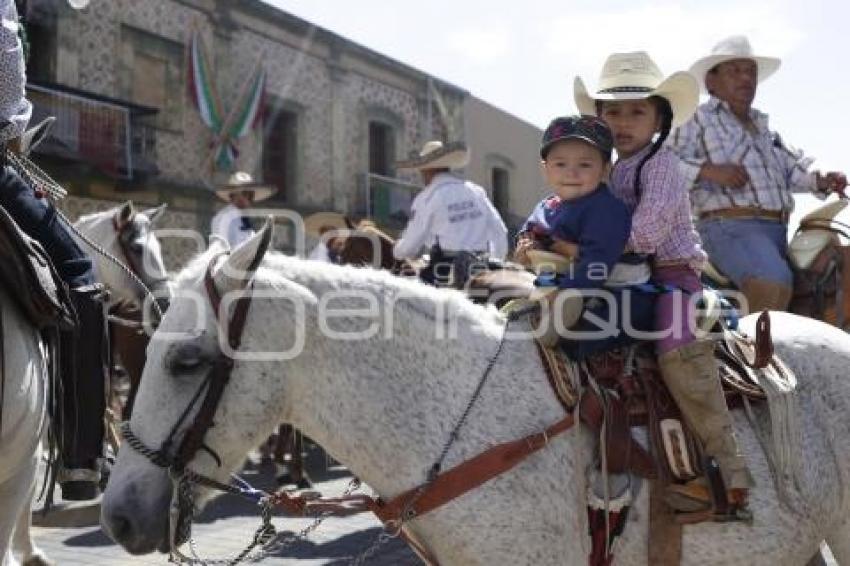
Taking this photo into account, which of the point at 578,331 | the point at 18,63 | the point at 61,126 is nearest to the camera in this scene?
the point at 578,331

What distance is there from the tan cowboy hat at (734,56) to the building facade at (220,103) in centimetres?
1401

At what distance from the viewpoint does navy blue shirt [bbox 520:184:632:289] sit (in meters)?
2.79

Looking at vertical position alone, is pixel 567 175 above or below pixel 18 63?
below

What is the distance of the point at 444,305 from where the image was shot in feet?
9.32

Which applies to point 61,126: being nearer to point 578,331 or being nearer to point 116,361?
point 116,361

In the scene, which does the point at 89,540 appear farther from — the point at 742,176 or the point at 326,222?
the point at 742,176

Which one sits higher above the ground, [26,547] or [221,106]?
[221,106]

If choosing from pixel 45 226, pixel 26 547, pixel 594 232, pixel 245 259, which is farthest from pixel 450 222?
pixel 245 259

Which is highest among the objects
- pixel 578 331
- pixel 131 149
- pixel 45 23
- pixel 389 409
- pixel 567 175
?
pixel 45 23

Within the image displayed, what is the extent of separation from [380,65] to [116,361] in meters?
18.2

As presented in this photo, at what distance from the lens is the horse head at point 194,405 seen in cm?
248

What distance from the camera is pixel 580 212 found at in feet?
9.43

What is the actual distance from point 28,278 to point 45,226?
580mm

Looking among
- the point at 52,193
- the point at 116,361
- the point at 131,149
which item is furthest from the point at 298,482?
the point at 131,149
